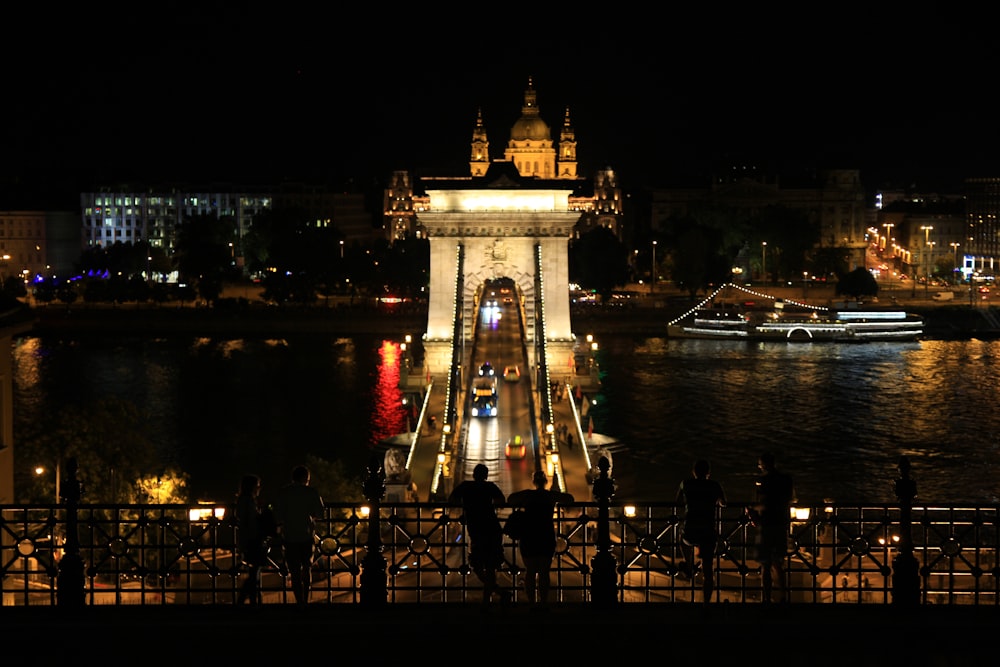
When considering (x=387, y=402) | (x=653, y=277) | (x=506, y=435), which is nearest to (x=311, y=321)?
(x=653, y=277)

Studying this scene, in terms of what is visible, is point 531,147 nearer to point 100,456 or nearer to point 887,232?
point 887,232

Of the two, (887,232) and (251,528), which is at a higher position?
(887,232)

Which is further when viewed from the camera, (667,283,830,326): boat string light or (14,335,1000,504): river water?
(667,283,830,326): boat string light

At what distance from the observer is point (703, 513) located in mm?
10250

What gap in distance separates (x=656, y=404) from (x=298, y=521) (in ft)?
118

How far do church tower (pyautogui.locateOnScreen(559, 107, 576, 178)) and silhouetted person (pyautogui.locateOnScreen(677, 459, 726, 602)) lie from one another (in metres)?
96.2

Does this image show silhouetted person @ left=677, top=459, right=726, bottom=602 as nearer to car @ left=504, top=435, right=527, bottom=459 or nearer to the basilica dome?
car @ left=504, top=435, right=527, bottom=459

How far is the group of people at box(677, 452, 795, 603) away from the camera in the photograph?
10.2 m

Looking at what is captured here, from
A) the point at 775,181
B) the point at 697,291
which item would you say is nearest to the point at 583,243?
the point at 697,291

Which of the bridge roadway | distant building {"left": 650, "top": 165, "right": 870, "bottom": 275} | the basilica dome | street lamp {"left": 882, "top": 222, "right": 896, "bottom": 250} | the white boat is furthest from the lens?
street lamp {"left": 882, "top": 222, "right": 896, "bottom": 250}

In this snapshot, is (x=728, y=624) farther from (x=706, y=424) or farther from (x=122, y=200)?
(x=122, y=200)

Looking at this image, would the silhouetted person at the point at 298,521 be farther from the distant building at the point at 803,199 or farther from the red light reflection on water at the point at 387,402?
the distant building at the point at 803,199

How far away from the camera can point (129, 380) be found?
51.9 m

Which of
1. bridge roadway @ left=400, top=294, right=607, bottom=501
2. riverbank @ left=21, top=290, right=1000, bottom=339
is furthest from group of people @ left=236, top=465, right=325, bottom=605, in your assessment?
riverbank @ left=21, top=290, right=1000, bottom=339
